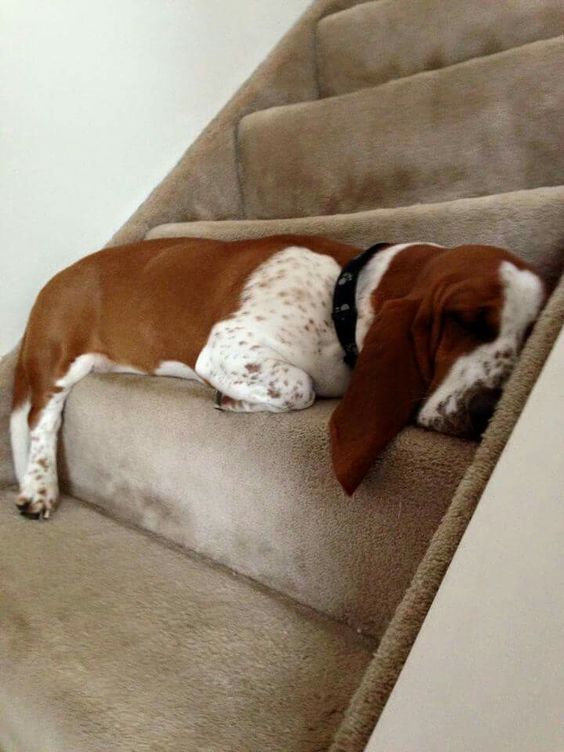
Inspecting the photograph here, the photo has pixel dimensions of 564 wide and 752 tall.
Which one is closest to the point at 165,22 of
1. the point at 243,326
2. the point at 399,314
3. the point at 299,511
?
the point at 243,326

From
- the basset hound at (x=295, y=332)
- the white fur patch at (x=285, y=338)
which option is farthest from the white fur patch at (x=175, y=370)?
the white fur patch at (x=285, y=338)

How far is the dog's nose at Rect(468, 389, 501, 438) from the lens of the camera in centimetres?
108

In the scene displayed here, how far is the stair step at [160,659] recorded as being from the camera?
3.28 ft

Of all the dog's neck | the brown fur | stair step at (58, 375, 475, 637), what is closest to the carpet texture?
stair step at (58, 375, 475, 637)

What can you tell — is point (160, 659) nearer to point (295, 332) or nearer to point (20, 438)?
point (295, 332)

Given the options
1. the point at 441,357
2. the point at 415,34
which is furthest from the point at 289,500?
the point at 415,34

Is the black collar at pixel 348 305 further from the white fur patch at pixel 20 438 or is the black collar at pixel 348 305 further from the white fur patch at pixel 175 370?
the white fur patch at pixel 20 438

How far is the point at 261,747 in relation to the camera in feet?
3.13

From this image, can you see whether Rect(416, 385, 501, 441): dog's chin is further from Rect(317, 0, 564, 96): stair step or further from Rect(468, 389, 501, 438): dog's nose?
Rect(317, 0, 564, 96): stair step

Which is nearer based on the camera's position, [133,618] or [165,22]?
[133,618]

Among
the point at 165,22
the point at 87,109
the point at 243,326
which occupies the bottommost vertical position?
the point at 243,326

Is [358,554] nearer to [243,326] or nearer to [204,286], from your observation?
[243,326]

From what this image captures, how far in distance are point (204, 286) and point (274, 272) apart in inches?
8.4

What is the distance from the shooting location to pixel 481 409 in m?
1.09
